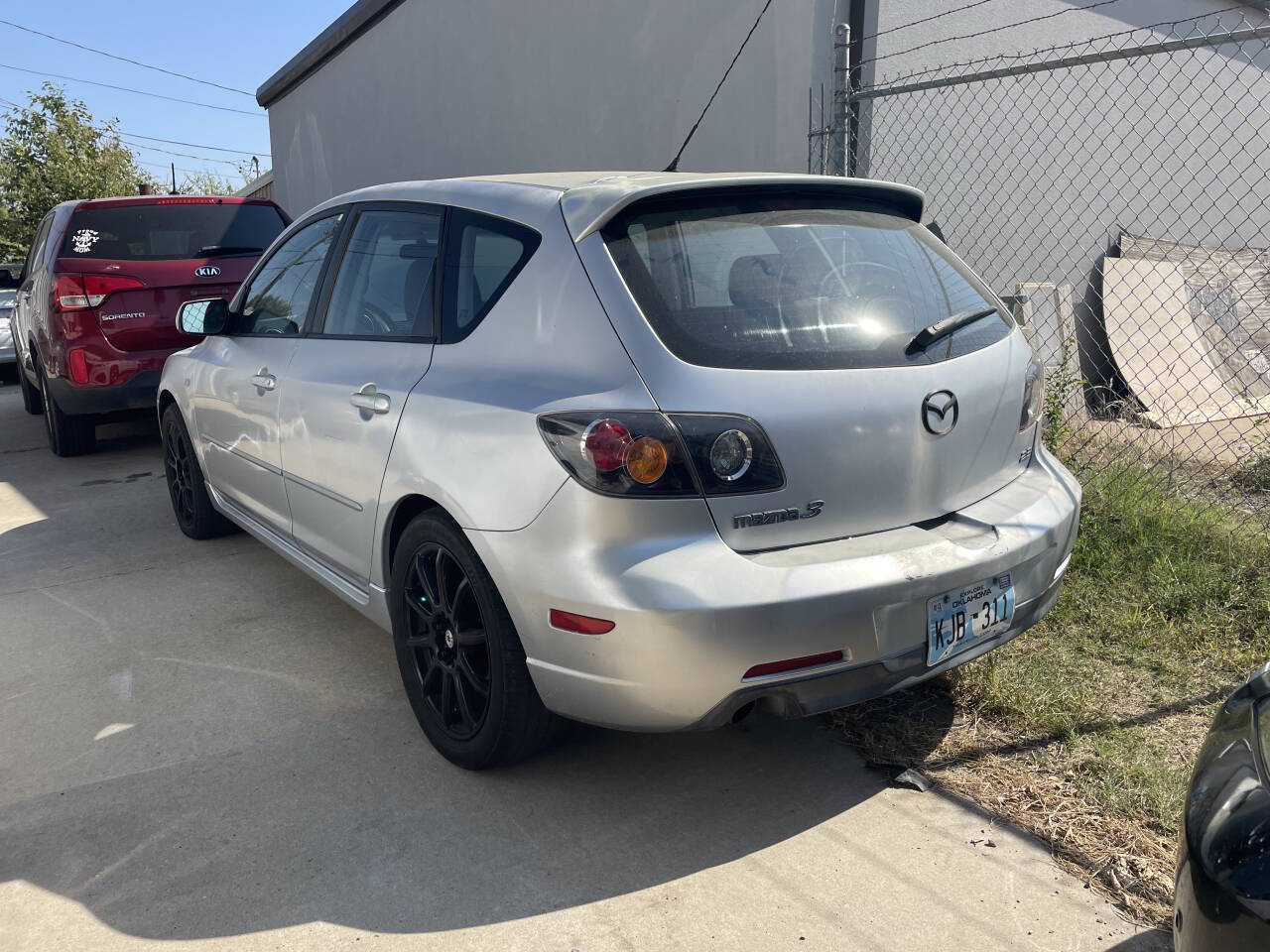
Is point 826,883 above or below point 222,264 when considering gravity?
below

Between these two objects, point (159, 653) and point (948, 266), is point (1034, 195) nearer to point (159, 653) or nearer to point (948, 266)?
point (948, 266)

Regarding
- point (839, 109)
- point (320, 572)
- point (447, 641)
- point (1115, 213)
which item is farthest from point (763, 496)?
point (1115, 213)

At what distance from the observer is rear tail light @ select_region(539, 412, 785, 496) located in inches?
95.0

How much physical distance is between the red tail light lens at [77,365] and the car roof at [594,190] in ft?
13.7

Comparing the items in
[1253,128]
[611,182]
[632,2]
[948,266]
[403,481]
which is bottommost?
[403,481]

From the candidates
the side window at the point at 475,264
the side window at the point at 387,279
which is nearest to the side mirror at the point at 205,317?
the side window at the point at 387,279

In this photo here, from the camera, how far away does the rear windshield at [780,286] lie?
2.59 m

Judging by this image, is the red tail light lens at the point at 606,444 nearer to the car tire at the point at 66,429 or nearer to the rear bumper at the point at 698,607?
the rear bumper at the point at 698,607

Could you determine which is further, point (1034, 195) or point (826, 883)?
point (1034, 195)

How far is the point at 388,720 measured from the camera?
341 centimetres

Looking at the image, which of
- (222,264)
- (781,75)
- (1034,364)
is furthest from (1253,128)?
(222,264)

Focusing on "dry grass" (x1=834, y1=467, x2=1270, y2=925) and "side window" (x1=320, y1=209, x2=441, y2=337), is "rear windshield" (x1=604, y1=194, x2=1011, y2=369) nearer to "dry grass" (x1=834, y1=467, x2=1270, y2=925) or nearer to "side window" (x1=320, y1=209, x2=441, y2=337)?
"side window" (x1=320, y1=209, x2=441, y2=337)

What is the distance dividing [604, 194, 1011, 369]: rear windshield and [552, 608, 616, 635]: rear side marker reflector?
0.64 meters

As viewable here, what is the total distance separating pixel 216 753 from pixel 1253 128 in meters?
9.56
